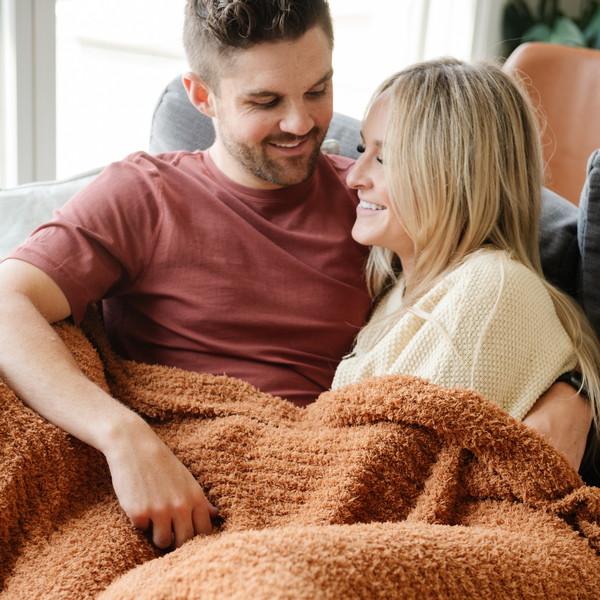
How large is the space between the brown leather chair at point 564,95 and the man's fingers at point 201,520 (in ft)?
4.47

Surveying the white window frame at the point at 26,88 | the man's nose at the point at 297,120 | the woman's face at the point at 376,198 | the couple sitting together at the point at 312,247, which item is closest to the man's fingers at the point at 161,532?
the couple sitting together at the point at 312,247

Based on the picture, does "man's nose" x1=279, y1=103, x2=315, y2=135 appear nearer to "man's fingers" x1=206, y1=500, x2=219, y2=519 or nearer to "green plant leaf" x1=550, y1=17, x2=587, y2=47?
"man's fingers" x1=206, y1=500, x2=219, y2=519

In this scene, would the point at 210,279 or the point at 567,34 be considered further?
the point at 567,34

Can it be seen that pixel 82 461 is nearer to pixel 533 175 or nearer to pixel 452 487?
pixel 452 487

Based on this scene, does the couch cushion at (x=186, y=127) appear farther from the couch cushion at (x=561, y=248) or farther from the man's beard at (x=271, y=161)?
the couch cushion at (x=561, y=248)

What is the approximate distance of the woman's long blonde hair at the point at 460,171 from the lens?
1.10 m

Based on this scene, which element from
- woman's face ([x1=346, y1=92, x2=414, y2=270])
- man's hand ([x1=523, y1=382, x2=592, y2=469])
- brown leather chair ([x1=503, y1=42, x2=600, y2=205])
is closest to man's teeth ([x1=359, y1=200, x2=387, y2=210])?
woman's face ([x1=346, y1=92, x2=414, y2=270])

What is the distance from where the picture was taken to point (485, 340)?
95 centimetres

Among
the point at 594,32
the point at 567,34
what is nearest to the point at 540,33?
the point at 567,34

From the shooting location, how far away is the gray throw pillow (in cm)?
101

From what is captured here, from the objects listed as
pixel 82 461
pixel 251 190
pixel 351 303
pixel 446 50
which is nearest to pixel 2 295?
pixel 82 461

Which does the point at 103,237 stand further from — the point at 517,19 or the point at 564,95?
the point at 517,19

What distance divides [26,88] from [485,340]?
152cm

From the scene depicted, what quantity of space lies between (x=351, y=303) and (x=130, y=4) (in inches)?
64.3
